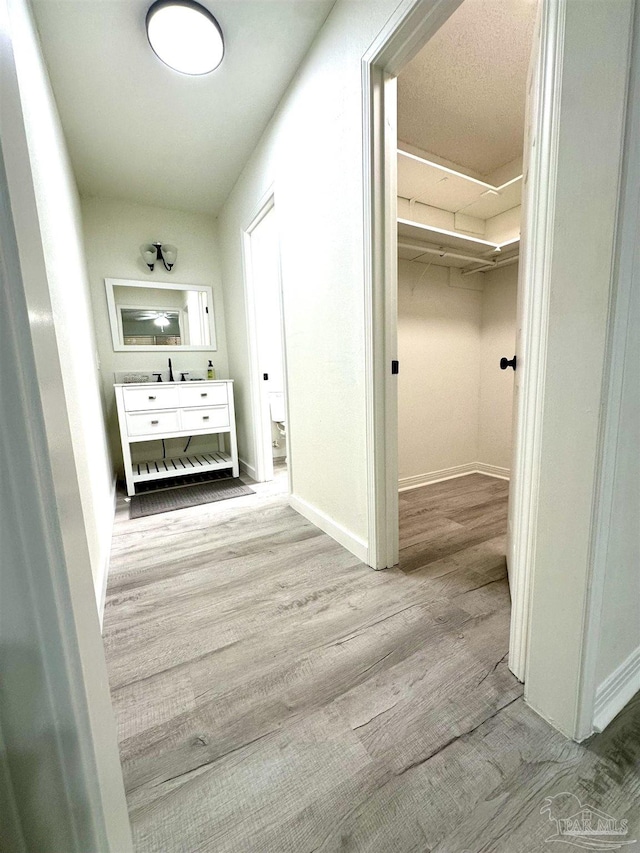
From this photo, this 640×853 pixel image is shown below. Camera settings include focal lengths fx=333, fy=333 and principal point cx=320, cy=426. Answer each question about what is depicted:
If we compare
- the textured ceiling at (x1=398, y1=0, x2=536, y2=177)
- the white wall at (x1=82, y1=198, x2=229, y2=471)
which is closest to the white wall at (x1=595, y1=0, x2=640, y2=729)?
the textured ceiling at (x1=398, y1=0, x2=536, y2=177)

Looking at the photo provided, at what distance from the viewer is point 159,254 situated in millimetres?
3062

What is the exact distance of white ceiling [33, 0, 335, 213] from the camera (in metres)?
1.49

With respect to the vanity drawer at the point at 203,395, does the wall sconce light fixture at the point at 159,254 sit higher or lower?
higher

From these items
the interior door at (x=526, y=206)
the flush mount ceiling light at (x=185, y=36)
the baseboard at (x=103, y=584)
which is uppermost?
the flush mount ceiling light at (x=185, y=36)

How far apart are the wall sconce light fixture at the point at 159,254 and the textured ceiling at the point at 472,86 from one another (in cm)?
214

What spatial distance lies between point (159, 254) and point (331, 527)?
9.50 feet

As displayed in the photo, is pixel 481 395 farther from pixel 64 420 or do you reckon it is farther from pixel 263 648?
pixel 64 420

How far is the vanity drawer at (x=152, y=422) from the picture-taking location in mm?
2693

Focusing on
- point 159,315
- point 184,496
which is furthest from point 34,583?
point 159,315

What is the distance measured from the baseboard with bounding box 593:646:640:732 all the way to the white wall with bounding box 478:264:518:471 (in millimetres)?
2033

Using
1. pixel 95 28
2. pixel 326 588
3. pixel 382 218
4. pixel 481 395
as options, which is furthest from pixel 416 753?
pixel 95 28

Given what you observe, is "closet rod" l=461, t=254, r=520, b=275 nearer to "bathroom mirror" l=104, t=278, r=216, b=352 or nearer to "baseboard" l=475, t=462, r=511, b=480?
"baseboard" l=475, t=462, r=511, b=480

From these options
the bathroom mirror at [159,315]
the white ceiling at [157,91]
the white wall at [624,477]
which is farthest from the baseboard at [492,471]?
the white ceiling at [157,91]

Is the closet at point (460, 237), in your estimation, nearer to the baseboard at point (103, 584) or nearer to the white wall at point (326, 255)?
the white wall at point (326, 255)
